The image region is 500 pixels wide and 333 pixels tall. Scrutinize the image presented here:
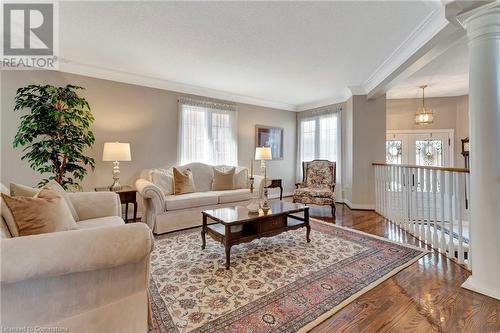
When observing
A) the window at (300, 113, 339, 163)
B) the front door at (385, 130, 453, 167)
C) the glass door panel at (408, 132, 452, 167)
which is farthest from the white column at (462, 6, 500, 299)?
the glass door panel at (408, 132, 452, 167)

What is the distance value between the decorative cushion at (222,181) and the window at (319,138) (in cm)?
261

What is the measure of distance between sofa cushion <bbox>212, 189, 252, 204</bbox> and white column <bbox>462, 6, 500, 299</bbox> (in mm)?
2988

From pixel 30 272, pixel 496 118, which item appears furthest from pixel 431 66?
pixel 30 272

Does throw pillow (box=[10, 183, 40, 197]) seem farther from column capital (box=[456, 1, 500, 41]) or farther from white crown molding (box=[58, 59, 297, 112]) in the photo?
column capital (box=[456, 1, 500, 41])

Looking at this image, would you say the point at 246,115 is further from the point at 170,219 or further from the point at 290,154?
the point at 170,219

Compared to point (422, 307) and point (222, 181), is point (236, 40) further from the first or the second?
point (422, 307)

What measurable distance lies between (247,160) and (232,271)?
3741 mm

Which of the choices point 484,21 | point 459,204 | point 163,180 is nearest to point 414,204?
point 459,204

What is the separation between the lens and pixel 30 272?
40.5 inches

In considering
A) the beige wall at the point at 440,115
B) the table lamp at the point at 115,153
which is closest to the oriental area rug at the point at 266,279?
the table lamp at the point at 115,153

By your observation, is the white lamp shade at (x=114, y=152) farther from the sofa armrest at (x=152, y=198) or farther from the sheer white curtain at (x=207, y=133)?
the sheer white curtain at (x=207, y=133)

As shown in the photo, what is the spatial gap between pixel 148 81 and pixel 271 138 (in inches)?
122

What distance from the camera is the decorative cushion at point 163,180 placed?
3869 mm

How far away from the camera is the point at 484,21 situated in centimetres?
193
